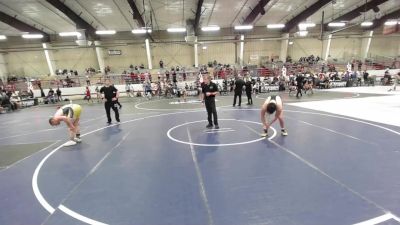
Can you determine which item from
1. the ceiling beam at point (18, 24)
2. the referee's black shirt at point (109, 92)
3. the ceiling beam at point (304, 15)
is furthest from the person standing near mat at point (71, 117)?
the ceiling beam at point (304, 15)

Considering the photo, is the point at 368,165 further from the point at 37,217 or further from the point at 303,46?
the point at 303,46

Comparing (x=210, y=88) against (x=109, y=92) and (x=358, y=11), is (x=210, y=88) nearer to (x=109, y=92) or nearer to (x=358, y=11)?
(x=109, y=92)

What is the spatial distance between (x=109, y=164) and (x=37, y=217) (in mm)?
2120

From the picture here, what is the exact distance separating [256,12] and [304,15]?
6031mm

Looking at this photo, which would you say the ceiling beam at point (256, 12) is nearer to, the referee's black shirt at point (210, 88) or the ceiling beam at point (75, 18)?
the ceiling beam at point (75, 18)

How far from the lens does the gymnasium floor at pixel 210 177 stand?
11.8ft

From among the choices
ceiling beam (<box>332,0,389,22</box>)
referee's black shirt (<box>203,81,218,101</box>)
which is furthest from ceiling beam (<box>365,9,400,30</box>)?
referee's black shirt (<box>203,81,218,101</box>)

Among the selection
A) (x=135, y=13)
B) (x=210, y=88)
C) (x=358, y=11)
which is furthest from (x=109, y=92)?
(x=358, y=11)

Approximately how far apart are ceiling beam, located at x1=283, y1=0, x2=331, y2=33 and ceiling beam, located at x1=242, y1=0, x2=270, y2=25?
18.0ft

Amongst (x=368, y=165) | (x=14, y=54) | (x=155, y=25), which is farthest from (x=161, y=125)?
(x=14, y=54)

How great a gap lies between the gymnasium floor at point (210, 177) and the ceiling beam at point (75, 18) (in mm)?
15657

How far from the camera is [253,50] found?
33.9 meters

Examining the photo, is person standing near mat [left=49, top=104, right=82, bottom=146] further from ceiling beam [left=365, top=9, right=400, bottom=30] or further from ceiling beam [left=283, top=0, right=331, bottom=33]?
ceiling beam [left=365, top=9, right=400, bottom=30]

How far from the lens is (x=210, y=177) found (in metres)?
4.81
